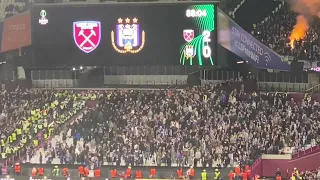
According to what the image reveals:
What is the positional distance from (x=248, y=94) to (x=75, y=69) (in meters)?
10.4

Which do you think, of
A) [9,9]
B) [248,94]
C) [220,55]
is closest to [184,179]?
[248,94]

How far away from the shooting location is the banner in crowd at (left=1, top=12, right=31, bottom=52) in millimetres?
36219

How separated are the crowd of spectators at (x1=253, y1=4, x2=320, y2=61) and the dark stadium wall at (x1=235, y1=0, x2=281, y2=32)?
0.39 metres

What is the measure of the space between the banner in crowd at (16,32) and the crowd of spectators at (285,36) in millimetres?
13046

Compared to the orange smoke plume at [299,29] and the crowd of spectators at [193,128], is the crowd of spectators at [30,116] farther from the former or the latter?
the orange smoke plume at [299,29]

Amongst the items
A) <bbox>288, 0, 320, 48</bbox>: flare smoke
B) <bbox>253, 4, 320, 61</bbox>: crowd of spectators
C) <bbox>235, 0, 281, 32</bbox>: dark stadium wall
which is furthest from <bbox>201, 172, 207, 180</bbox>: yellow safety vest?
<bbox>288, 0, 320, 48</bbox>: flare smoke

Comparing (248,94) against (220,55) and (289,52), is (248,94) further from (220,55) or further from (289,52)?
(289,52)

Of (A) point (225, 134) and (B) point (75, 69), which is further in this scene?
(B) point (75, 69)

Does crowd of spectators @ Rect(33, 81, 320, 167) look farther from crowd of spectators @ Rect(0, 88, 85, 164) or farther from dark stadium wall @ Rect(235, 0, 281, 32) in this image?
dark stadium wall @ Rect(235, 0, 281, 32)

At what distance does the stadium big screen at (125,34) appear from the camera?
3362 centimetres

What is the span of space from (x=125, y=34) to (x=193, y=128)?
26.5 ft

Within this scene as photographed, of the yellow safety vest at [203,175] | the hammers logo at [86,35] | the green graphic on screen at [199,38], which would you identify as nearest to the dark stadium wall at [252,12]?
the green graphic on screen at [199,38]

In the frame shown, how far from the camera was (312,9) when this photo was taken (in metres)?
41.3

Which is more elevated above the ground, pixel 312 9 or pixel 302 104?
pixel 312 9
